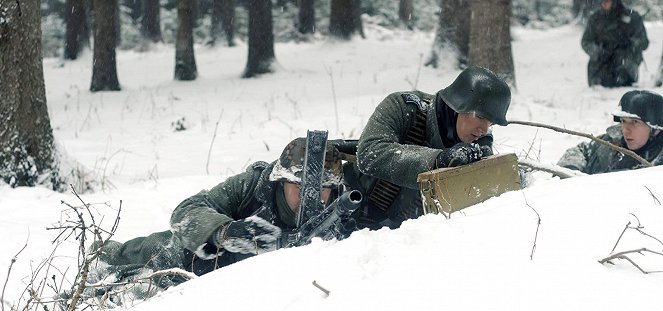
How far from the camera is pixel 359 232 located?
247 cm

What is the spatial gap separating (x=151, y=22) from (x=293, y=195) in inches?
818

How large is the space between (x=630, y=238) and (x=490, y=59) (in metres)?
8.10

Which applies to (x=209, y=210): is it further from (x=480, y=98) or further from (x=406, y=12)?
(x=406, y=12)

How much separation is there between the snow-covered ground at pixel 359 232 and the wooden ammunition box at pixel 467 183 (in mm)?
190

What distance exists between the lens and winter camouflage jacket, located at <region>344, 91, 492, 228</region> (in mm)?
3857

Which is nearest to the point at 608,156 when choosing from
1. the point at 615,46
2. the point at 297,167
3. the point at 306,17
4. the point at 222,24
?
the point at 297,167

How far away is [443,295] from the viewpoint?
74.6 inches

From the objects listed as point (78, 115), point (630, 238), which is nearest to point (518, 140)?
point (630, 238)

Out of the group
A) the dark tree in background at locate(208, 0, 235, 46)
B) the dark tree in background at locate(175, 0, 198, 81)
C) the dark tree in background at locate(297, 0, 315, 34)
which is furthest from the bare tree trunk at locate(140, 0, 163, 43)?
the dark tree in background at locate(175, 0, 198, 81)

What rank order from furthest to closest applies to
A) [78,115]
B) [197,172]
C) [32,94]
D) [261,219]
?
1. [78,115]
2. [197,172]
3. [32,94]
4. [261,219]

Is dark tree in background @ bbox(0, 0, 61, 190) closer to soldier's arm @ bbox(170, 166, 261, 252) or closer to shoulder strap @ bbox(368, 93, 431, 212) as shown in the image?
soldier's arm @ bbox(170, 166, 261, 252)

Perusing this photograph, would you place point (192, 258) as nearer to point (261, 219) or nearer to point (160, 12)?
point (261, 219)

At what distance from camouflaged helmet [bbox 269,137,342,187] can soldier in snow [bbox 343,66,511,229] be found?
183 mm

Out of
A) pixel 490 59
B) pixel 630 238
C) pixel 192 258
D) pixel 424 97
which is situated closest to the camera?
pixel 630 238
